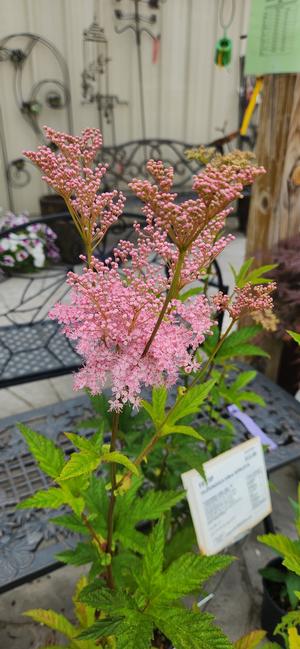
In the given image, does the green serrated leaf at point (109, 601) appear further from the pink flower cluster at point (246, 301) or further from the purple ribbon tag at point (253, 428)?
the purple ribbon tag at point (253, 428)

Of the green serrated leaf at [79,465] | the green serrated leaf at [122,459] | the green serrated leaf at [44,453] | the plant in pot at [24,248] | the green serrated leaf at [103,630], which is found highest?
the green serrated leaf at [122,459]

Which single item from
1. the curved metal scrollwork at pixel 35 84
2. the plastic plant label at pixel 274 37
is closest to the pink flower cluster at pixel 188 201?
the plastic plant label at pixel 274 37

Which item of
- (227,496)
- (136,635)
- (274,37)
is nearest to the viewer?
(136,635)

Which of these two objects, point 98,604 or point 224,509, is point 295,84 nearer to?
point 224,509

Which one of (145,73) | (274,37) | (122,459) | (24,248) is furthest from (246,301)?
(145,73)

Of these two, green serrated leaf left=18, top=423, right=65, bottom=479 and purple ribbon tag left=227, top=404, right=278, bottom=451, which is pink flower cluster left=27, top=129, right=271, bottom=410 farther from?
purple ribbon tag left=227, top=404, right=278, bottom=451

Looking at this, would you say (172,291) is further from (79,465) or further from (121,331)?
(79,465)
